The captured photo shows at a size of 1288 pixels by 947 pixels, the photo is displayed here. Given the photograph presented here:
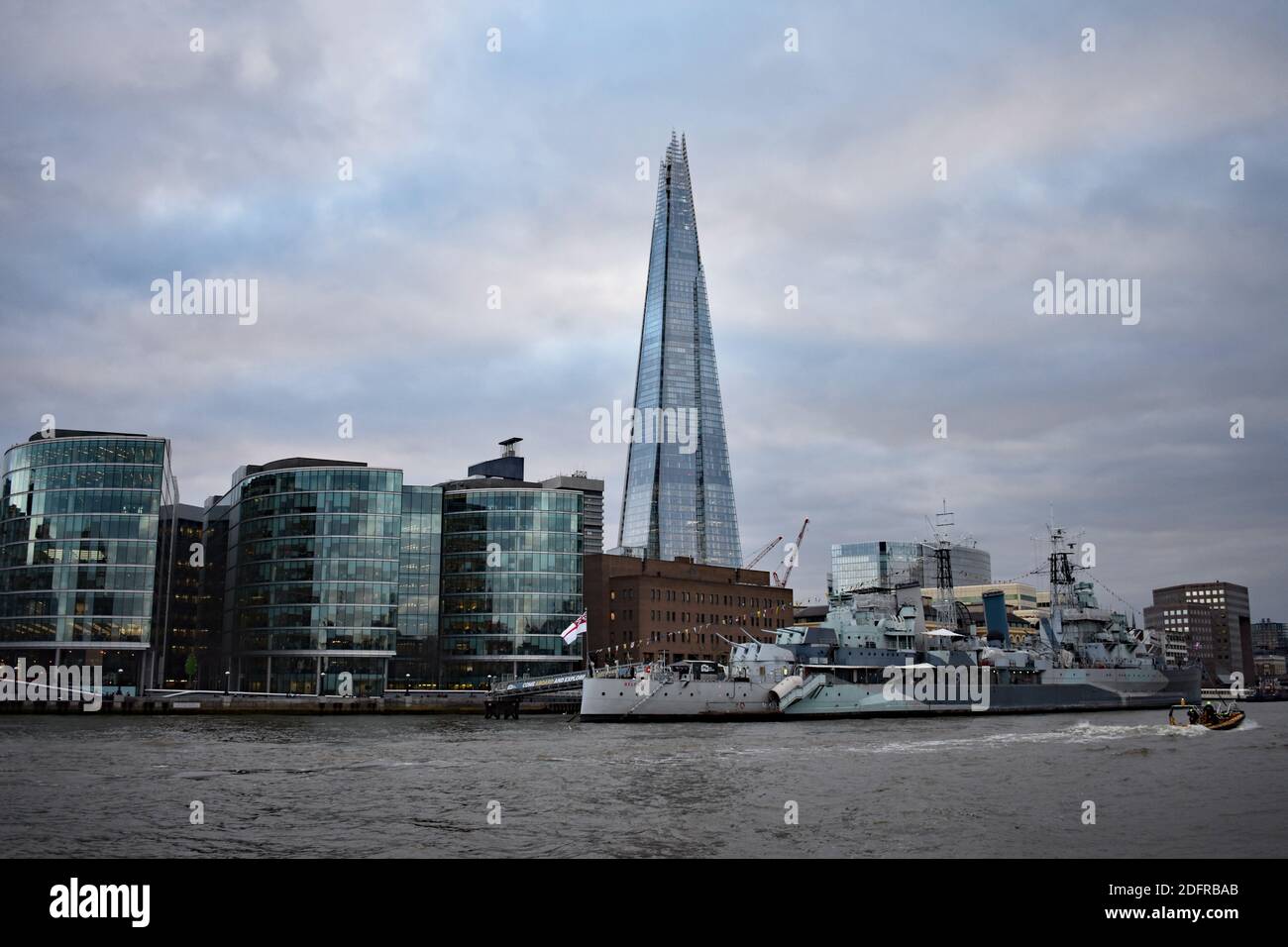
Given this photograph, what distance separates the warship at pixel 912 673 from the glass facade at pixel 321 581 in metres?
49.8

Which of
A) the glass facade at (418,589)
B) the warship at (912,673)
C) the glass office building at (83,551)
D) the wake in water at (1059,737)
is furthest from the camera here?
the glass facade at (418,589)

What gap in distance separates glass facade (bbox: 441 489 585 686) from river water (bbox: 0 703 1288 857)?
7739 centimetres

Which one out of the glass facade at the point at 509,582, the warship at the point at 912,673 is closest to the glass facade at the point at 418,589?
the glass facade at the point at 509,582

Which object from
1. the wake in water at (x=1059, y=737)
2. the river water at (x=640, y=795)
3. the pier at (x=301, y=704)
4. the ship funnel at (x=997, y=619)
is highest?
the ship funnel at (x=997, y=619)

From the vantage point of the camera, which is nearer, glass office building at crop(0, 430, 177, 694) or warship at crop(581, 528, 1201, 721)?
warship at crop(581, 528, 1201, 721)

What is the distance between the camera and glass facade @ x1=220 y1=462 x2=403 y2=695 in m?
139

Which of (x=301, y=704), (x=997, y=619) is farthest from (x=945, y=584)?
(x=301, y=704)

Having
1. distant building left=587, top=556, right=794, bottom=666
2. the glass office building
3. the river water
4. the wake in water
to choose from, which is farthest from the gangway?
the glass office building

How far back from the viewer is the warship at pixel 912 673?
308 ft

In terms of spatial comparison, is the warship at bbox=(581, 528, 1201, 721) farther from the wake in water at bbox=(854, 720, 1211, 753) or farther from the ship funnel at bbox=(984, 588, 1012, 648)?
the wake in water at bbox=(854, 720, 1211, 753)

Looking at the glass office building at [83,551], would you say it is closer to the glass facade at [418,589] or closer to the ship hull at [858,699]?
the glass facade at [418,589]
